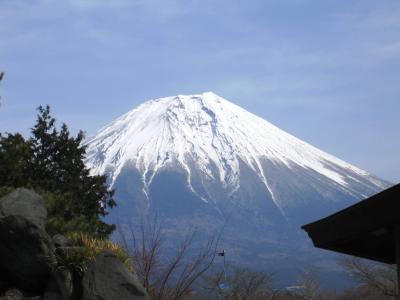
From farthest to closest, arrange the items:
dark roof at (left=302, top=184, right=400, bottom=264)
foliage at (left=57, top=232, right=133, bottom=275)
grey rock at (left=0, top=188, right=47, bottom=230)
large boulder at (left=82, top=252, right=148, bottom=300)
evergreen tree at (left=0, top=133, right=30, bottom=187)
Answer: evergreen tree at (left=0, top=133, right=30, bottom=187) < grey rock at (left=0, top=188, right=47, bottom=230) < foliage at (left=57, top=232, right=133, bottom=275) < large boulder at (left=82, top=252, right=148, bottom=300) < dark roof at (left=302, top=184, right=400, bottom=264)

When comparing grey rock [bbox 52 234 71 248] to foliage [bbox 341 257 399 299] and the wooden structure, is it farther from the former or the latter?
foliage [bbox 341 257 399 299]

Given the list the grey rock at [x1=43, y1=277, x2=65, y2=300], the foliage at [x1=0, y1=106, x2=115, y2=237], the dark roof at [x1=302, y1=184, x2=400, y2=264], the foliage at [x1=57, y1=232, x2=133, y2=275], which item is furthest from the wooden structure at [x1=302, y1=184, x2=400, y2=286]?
the foliage at [x1=0, y1=106, x2=115, y2=237]

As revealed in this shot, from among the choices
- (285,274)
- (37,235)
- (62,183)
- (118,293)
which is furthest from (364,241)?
(285,274)

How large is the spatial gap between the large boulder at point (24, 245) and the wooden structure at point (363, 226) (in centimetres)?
753

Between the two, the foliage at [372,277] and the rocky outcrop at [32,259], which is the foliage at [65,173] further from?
the foliage at [372,277]

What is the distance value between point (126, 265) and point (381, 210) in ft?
24.8

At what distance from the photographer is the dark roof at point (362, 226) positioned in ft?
19.5

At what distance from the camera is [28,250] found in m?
13.6

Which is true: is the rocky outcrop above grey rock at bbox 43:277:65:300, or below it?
above

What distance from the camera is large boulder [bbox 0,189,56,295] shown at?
1356cm

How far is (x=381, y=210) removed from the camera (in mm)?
6008

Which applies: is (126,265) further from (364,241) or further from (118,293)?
(364,241)

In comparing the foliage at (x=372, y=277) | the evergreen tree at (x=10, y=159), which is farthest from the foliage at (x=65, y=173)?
the foliage at (x=372, y=277)

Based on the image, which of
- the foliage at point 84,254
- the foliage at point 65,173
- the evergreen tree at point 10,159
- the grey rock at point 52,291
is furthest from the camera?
the foliage at point 65,173
